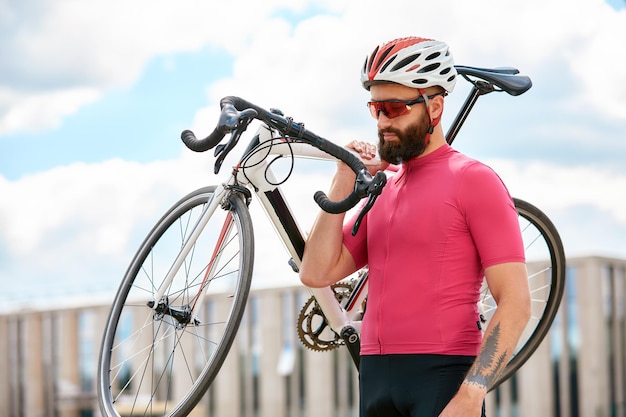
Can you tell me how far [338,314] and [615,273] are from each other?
28.9 meters

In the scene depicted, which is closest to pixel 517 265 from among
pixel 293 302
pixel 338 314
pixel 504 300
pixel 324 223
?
pixel 504 300

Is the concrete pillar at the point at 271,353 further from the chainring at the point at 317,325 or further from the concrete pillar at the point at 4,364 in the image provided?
the chainring at the point at 317,325

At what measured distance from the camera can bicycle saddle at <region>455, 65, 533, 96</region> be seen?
138 inches

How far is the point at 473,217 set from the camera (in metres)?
2.54

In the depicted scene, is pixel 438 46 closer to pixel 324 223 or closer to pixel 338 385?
pixel 324 223

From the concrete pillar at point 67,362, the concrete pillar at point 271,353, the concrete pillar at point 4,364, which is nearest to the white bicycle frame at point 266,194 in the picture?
the concrete pillar at point 271,353

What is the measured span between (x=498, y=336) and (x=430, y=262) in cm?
25

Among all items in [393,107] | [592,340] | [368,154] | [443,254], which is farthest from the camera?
[592,340]

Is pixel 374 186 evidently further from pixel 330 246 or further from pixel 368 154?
pixel 368 154

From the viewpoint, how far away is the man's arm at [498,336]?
244cm

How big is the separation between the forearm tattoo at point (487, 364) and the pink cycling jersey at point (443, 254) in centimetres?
12

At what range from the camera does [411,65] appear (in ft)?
8.82

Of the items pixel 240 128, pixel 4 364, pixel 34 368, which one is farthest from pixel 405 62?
pixel 4 364

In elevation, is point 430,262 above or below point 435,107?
below
